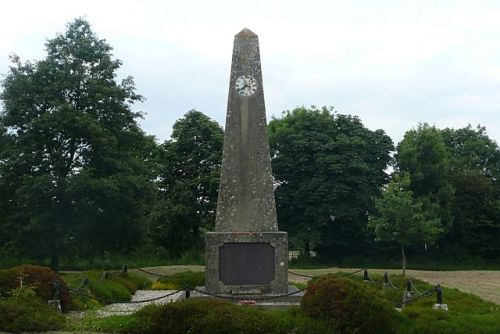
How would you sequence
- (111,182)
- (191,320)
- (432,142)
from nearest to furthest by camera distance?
(191,320) < (111,182) < (432,142)

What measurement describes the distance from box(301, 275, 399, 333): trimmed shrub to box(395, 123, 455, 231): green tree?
3387 centimetres

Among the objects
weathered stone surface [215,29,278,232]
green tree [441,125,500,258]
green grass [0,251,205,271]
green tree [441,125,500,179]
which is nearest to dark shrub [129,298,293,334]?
weathered stone surface [215,29,278,232]

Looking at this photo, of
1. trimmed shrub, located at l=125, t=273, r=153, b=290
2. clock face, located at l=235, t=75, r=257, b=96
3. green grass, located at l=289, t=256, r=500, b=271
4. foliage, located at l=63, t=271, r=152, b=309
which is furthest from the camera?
green grass, located at l=289, t=256, r=500, b=271

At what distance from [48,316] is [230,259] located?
5933 millimetres

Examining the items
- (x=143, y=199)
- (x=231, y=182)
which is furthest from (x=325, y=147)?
(x=231, y=182)

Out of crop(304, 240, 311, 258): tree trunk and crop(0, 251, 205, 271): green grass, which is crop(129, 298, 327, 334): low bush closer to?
crop(0, 251, 205, 271): green grass

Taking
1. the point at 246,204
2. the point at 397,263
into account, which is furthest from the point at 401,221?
the point at 246,204

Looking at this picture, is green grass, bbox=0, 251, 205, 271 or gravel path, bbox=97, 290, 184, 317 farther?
green grass, bbox=0, 251, 205, 271

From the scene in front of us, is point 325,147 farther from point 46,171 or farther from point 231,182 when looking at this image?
→ point 231,182

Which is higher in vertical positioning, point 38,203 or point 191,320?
point 38,203

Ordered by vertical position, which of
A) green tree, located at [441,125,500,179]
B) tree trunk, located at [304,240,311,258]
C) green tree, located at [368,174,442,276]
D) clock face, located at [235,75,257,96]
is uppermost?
green tree, located at [441,125,500,179]

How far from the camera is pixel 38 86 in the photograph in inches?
1250

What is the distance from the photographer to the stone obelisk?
56.5ft

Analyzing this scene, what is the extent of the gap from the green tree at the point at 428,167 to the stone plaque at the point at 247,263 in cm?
2987
